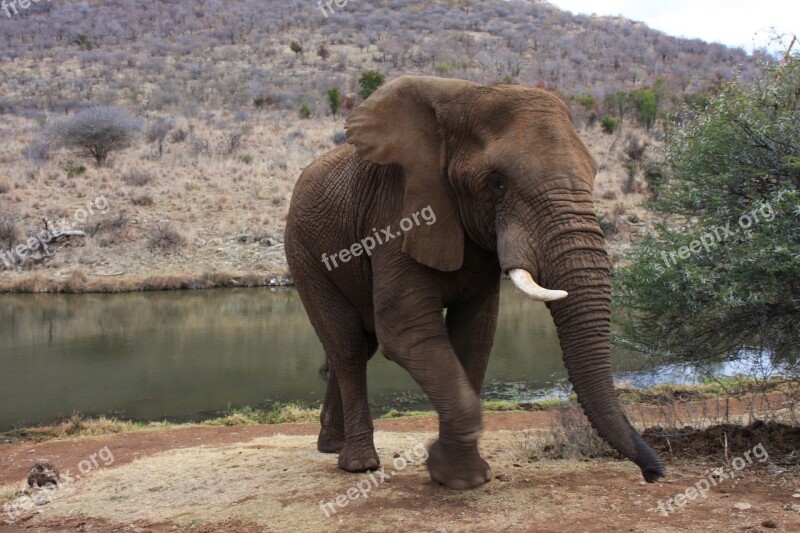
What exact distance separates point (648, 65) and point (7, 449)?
80091mm

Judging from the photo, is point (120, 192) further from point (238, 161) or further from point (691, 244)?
Result: point (691, 244)

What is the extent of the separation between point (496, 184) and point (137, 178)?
1379 inches

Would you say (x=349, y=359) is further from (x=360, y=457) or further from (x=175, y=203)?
(x=175, y=203)

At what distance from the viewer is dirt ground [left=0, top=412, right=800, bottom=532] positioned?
5.44 metres

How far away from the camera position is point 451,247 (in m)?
5.88

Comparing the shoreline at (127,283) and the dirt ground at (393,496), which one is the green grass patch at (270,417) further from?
the shoreline at (127,283)

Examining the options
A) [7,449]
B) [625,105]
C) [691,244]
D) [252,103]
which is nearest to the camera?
[691,244]

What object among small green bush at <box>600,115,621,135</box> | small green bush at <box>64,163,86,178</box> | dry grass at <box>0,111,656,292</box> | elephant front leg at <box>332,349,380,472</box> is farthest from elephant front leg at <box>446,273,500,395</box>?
small green bush at <box>600,115,621,135</box>

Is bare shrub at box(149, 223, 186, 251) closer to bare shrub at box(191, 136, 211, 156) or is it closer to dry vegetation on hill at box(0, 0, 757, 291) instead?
dry vegetation on hill at box(0, 0, 757, 291)

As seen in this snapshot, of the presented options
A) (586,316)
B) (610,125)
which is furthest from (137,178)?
(586,316)

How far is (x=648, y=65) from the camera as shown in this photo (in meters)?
81.6

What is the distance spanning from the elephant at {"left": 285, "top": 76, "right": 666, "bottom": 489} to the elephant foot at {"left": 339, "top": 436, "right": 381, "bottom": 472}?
Answer: 0.04 feet

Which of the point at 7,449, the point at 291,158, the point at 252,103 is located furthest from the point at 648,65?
the point at 7,449

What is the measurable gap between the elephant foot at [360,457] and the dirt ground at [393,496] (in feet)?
0.50
